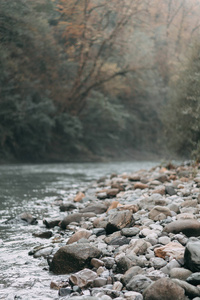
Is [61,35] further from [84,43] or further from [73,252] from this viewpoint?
[73,252]

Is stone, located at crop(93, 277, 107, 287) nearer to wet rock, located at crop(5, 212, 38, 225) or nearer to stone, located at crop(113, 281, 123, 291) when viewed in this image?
stone, located at crop(113, 281, 123, 291)

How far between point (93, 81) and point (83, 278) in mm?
18982

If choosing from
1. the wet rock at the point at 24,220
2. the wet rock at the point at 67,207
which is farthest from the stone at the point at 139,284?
the wet rock at the point at 67,207

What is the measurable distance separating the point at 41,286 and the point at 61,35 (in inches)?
647

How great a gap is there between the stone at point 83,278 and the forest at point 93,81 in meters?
7.39

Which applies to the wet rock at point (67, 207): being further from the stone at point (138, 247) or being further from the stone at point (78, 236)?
the stone at point (138, 247)

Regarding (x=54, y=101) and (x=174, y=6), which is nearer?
(x=54, y=101)

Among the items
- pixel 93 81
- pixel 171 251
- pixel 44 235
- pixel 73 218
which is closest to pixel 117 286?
pixel 171 251

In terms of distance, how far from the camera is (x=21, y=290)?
2.89 meters

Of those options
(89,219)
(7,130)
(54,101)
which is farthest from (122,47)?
(89,219)

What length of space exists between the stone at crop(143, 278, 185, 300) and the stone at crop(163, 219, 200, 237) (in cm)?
124

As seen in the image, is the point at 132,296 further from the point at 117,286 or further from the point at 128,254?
the point at 128,254

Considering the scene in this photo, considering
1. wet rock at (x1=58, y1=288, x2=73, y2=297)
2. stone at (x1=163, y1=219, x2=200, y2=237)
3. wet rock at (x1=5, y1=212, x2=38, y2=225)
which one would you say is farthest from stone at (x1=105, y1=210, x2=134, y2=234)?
wet rock at (x1=58, y1=288, x2=73, y2=297)

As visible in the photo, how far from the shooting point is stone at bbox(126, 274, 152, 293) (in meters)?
2.75
